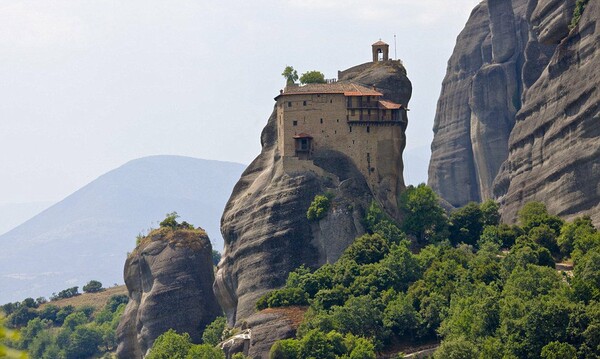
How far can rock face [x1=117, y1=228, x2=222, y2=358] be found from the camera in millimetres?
129250

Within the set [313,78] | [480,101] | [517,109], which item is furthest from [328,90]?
[480,101]

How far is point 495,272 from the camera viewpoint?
106 m

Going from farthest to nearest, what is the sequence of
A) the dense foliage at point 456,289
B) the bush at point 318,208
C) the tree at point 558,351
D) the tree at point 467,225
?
the tree at point 467,225, the bush at point 318,208, the dense foliage at point 456,289, the tree at point 558,351

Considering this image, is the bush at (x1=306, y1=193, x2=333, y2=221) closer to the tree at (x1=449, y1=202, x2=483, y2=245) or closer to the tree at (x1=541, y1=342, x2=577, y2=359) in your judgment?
the tree at (x1=449, y1=202, x2=483, y2=245)

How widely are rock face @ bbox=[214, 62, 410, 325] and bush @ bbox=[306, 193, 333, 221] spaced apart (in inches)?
17.4

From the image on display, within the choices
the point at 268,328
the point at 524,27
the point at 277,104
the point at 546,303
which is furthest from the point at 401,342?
the point at 524,27

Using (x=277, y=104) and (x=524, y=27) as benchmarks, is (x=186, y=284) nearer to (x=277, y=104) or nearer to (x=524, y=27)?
(x=277, y=104)

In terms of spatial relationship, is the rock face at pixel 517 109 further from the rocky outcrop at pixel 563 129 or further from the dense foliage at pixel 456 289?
the dense foliage at pixel 456 289

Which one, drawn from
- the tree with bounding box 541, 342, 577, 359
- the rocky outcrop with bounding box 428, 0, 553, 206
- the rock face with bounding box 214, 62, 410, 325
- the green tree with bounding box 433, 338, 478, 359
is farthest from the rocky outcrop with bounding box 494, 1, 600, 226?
the rocky outcrop with bounding box 428, 0, 553, 206

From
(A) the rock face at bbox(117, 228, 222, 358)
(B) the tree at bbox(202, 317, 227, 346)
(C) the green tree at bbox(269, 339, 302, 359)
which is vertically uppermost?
(A) the rock face at bbox(117, 228, 222, 358)

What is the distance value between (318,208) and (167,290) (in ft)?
61.1

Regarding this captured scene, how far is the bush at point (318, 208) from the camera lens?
4702 inches

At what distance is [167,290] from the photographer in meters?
130

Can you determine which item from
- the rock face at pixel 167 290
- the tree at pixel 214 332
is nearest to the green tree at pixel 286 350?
the tree at pixel 214 332
